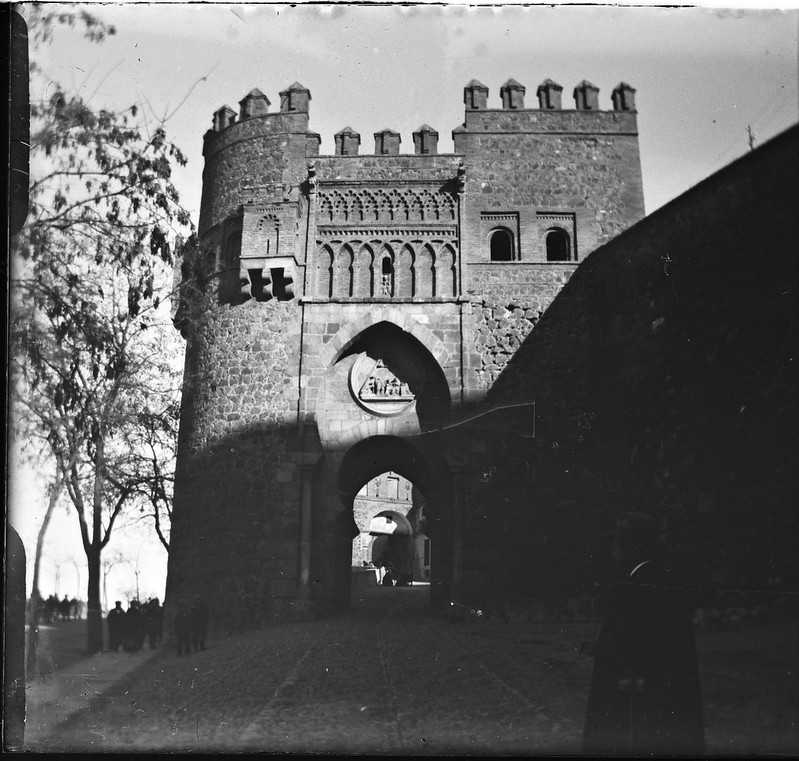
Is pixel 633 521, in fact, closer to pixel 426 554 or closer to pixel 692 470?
pixel 692 470

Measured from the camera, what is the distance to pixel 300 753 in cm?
646

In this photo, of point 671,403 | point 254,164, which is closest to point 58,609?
point 671,403

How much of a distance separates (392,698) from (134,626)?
12.5 feet

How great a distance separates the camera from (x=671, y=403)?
32.0 ft

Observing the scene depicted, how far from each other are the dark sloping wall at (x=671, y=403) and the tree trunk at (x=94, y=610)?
16.0 feet

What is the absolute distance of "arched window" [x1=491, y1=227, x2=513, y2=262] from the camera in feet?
42.2

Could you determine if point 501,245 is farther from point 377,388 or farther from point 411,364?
point 377,388

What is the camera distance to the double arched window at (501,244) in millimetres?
12844

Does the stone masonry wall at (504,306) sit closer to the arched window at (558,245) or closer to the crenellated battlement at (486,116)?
the arched window at (558,245)

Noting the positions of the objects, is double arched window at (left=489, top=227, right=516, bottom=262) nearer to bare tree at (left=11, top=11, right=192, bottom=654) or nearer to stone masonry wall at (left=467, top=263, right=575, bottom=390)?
stone masonry wall at (left=467, top=263, right=575, bottom=390)

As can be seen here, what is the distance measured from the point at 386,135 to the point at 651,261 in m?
4.60

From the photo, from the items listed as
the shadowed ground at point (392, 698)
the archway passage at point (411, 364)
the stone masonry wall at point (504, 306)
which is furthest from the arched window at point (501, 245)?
the shadowed ground at point (392, 698)

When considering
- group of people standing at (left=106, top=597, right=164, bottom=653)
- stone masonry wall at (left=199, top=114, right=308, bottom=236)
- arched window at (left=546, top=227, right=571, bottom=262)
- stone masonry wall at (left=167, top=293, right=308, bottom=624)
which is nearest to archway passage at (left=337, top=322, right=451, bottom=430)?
stone masonry wall at (left=167, top=293, right=308, bottom=624)

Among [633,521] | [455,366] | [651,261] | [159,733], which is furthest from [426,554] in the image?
[633,521]
